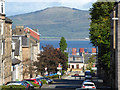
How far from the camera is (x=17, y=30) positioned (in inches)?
3472

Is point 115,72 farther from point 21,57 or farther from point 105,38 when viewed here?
point 21,57

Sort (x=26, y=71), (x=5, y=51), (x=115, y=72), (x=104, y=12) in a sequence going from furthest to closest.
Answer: (x=26, y=71) < (x=104, y=12) < (x=5, y=51) < (x=115, y=72)

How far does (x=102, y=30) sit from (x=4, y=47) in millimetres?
14944

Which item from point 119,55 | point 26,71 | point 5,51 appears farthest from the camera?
point 26,71

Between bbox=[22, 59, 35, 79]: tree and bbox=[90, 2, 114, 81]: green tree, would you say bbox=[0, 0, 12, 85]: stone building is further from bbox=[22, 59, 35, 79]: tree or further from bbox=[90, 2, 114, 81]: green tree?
bbox=[90, 2, 114, 81]: green tree

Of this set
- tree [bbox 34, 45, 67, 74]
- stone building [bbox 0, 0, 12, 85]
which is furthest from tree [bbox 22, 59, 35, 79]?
stone building [bbox 0, 0, 12, 85]

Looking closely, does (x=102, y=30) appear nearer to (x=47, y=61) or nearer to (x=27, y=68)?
(x=27, y=68)

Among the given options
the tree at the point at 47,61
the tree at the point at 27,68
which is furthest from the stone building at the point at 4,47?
the tree at the point at 47,61

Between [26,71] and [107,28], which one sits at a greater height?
[107,28]

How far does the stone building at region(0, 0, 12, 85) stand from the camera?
51.8m

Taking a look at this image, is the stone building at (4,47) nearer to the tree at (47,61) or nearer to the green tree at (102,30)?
the green tree at (102,30)

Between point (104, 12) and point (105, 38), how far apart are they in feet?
32.5

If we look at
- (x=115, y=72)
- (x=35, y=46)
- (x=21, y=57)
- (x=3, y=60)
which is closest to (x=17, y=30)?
(x=35, y=46)

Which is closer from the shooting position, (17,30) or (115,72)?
(115,72)
